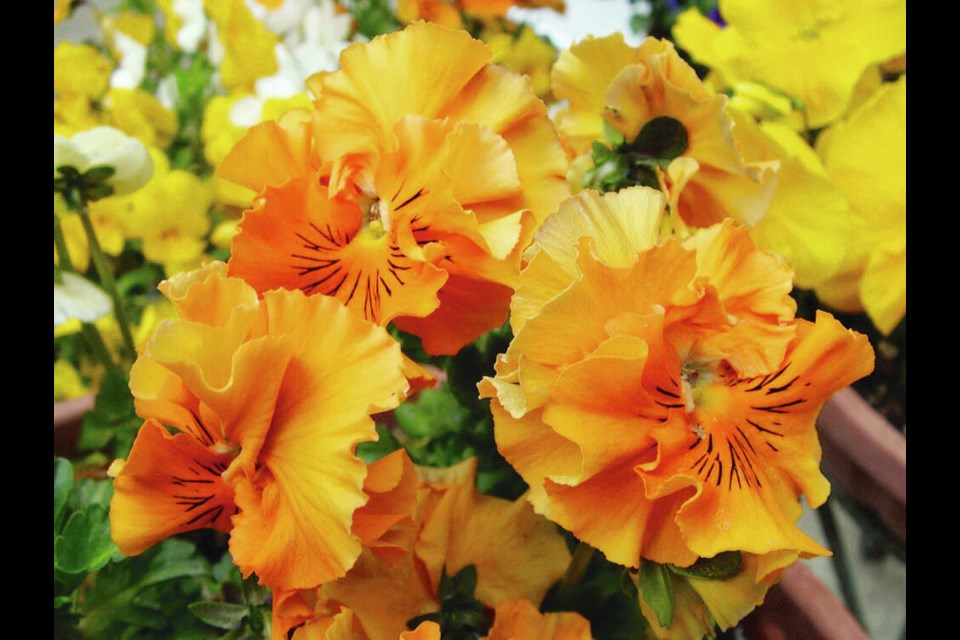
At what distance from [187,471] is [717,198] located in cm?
28

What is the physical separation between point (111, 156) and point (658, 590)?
0.42 m

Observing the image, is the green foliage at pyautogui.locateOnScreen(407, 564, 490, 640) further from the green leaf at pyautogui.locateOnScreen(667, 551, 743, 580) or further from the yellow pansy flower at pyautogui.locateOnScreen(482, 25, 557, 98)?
the yellow pansy flower at pyautogui.locateOnScreen(482, 25, 557, 98)

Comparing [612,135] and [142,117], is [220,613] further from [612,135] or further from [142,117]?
[142,117]

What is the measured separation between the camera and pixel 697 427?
14.0 inches

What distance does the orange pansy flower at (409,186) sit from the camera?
1.20 ft

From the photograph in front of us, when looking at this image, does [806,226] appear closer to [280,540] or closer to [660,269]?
[660,269]

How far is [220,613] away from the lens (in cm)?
41

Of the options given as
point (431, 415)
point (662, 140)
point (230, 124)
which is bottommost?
point (431, 415)

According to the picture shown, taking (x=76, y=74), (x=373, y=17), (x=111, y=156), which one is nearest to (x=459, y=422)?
(x=111, y=156)

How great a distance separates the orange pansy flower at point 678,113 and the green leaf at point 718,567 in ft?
0.51

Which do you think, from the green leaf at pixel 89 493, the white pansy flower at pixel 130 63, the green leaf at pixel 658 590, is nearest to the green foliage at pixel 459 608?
the green leaf at pixel 658 590

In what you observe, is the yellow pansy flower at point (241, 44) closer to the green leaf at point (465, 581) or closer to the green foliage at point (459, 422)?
the green foliage at point (459, 422)

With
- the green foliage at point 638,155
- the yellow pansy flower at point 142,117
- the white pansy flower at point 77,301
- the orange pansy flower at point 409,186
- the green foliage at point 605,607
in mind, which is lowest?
the green foliage at point 605,607

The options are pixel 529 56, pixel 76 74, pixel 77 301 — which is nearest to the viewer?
pixel 77 301
